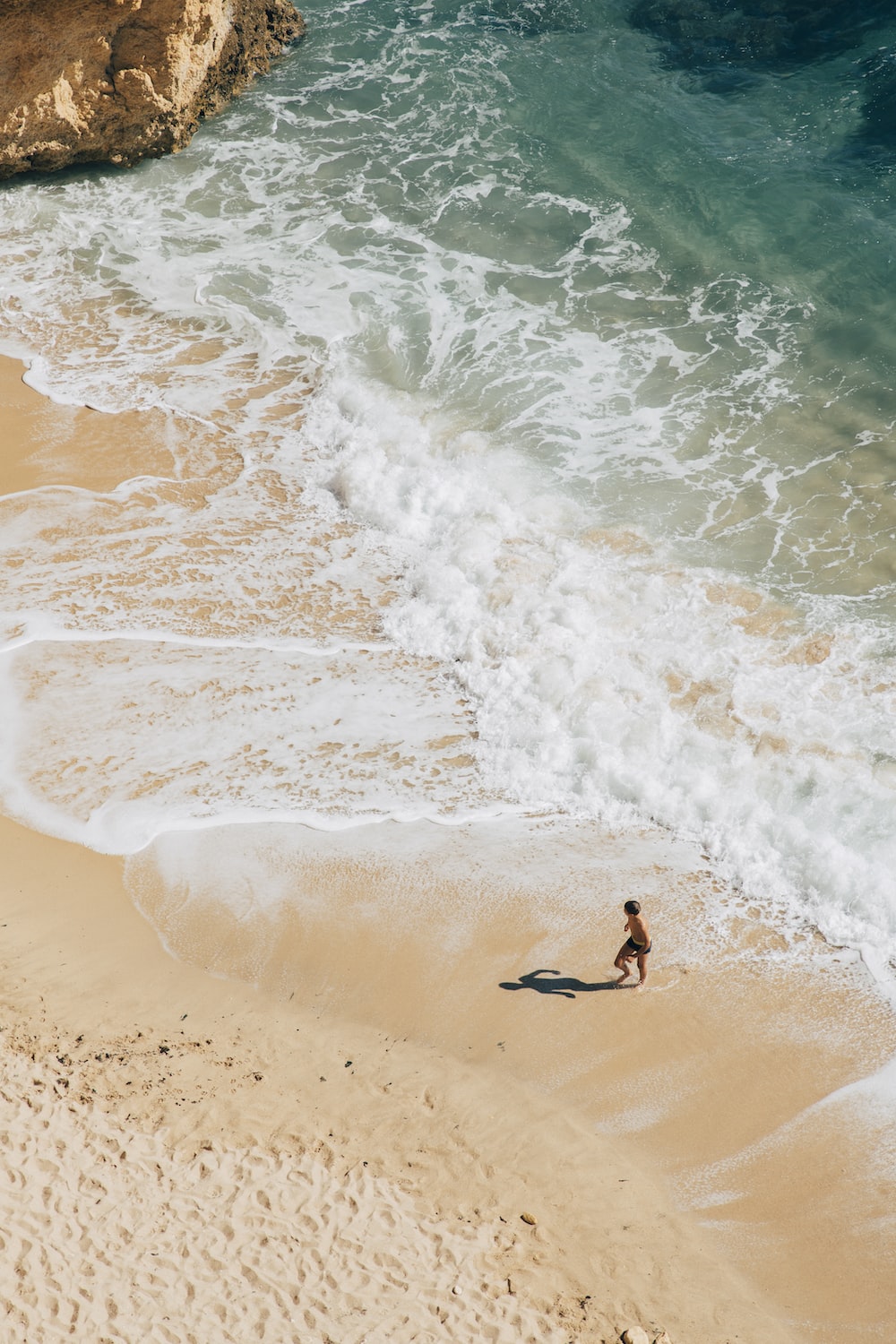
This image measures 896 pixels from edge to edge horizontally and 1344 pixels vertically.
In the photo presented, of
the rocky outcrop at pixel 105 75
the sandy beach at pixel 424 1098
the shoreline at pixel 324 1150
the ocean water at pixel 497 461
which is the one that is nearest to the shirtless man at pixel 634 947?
the sandy beach at pixel 424 1098

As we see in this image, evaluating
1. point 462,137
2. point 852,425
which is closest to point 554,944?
point 852,425

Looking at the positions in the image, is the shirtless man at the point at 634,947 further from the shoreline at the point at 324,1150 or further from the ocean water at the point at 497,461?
the ocean water at the point at 497,461

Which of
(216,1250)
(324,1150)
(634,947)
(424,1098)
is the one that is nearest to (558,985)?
(634,947)

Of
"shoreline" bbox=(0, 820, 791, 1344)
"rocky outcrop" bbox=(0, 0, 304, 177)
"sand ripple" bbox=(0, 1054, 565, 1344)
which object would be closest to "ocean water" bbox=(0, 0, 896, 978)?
"rocky outcrop" bbox=(0, 0, 304, 177)

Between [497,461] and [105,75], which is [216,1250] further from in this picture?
[105,75]

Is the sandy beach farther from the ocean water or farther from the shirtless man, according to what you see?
the ocean water

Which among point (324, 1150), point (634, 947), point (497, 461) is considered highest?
point (497, 461)
